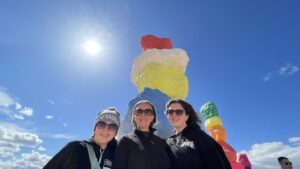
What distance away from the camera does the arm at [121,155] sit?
8.98 feet

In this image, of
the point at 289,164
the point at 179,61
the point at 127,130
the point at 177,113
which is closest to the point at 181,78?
the point at 179,61

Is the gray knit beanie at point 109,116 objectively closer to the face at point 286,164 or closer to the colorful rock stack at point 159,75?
the face at point 286,164

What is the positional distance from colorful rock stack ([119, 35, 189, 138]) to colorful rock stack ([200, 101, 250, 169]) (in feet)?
10.4

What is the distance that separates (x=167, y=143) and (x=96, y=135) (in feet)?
3.01

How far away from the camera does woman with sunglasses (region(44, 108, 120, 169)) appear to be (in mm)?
2598

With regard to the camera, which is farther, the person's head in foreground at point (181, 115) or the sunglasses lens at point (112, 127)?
the person's head in foreground at point (181, 115)

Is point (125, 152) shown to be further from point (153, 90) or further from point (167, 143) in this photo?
point (153, 90)

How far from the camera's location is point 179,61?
11.6 metres

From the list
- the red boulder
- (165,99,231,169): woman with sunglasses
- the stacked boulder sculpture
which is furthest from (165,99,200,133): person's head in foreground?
the red boulder

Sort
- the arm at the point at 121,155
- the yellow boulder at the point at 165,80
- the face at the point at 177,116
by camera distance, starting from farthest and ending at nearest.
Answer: the yellow boulder at the point at 165,80, the face at the point at 177,116, the arm at the point at 121,155

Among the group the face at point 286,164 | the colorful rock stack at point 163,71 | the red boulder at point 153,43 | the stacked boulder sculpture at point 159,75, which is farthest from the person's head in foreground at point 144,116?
the red boulder at point 153,43

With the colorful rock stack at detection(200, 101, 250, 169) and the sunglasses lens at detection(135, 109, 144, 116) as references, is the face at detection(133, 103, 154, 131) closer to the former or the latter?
the sunglasses lens at detection(135, 109, 144, 116)

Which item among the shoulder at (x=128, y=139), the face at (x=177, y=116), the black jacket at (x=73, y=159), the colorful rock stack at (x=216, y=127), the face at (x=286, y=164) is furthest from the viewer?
the colorful rock stack at (x=216, y=127)

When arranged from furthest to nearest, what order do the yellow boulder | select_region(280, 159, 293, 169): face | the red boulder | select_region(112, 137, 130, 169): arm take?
1. the red boulder
2. the yellow boulder
3. select_region(280, 159, 293, 169): face
4. select_region(112, 137, 130, 169): arm
